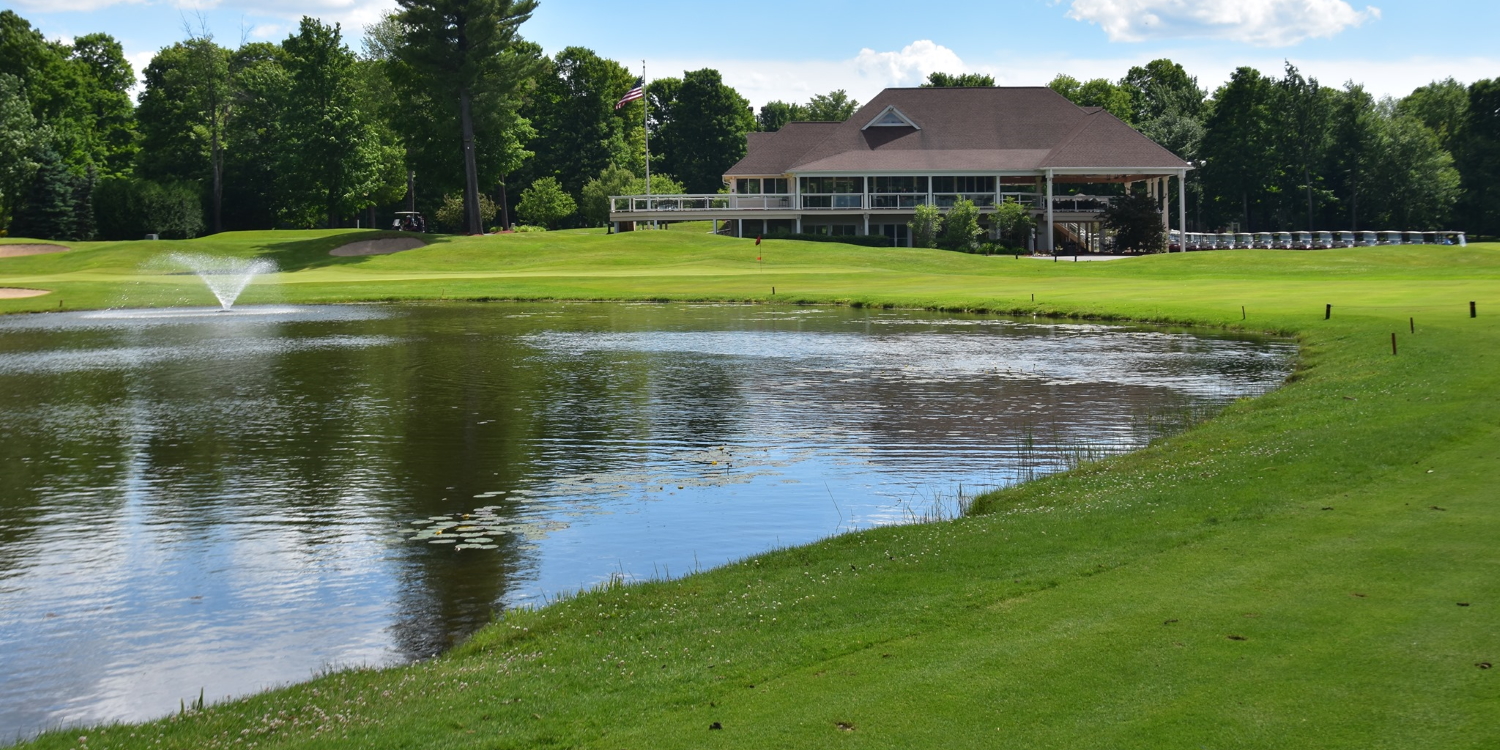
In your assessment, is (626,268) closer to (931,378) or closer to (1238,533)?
(931,378)

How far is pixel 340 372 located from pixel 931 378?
13.5 metres

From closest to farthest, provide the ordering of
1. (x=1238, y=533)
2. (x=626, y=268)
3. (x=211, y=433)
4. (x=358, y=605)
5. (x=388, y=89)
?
(x=1238, y=533) → (x=358, y=605) → (x=211, y=433) → (x=626, y=268) → (x=388, y=89)

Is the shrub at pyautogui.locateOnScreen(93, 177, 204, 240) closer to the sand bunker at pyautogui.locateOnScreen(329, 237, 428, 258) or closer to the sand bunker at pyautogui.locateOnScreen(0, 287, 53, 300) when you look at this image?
the sand bunker at pyautogui.locateOnScreen(329, 237, 428, 258)

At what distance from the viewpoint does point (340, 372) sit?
30.1 meters

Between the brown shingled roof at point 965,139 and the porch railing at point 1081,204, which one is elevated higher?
the brown shingled roof at point 965,139

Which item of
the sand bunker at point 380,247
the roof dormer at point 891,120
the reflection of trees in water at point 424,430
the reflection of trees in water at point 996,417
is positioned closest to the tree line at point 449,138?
the sand bunker at point 380,247

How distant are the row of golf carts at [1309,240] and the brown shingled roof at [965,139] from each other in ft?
22.8

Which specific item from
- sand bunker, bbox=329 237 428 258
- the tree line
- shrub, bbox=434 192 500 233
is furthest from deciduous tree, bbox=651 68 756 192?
sand bunker, bbox=329 237 428 258

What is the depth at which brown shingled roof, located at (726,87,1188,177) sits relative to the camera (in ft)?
267

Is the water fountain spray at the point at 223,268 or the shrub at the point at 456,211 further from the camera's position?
the shrub at the point at 456,211

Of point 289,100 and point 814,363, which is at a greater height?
point 289,100

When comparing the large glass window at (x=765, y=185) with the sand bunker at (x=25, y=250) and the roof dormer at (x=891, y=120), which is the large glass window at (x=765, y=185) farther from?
the sand bunker at (x=25, y=250)

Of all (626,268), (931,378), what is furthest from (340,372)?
(626,268)

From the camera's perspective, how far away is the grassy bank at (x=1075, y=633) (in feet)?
22.9
